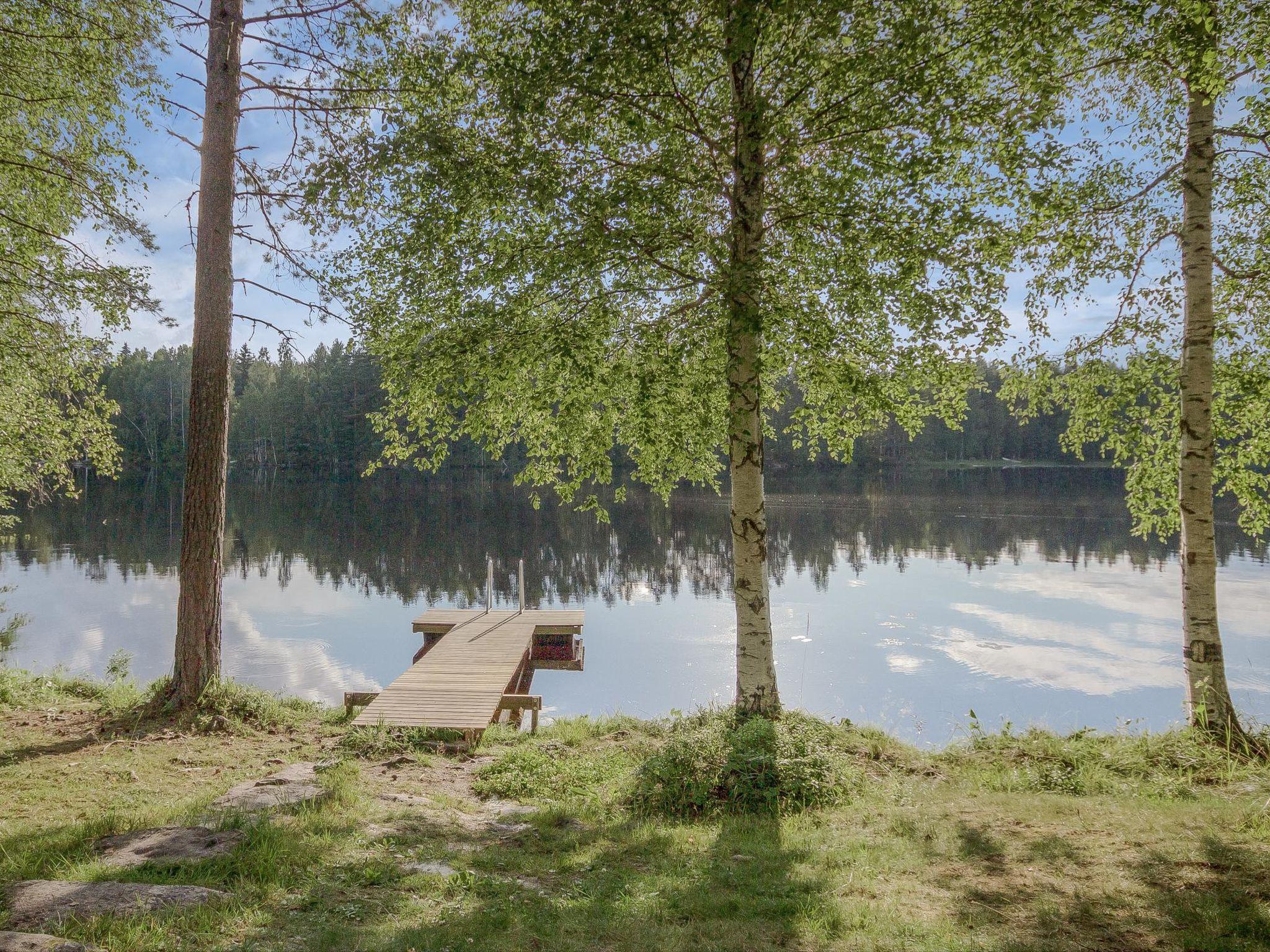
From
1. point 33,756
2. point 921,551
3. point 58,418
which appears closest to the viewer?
point 33,756

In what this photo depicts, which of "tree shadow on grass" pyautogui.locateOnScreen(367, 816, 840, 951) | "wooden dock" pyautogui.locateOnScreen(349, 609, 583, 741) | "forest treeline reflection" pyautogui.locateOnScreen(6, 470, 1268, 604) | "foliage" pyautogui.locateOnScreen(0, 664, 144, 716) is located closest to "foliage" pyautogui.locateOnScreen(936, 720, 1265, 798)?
"tree shadow on grass" pyautogui.locateOnScreen(367, 816, 840, 951)

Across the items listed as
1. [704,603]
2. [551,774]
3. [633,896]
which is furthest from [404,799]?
[704,603]

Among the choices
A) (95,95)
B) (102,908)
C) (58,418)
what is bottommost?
(102,908)

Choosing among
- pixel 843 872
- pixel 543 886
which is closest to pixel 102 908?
pixel 543 886

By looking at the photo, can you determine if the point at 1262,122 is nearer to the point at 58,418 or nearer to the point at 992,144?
the point at 992,144

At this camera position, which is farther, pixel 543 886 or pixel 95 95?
pixel 95 95

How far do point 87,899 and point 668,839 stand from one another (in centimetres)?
370

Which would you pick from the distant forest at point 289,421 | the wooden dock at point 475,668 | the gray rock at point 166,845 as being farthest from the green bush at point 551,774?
the distant forest at point 289,421

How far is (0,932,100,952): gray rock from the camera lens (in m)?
2.94

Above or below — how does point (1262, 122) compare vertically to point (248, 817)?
above

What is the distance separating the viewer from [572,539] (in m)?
35.9

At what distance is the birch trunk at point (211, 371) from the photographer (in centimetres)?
848

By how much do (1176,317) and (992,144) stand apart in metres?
3.88

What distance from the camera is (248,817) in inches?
205
